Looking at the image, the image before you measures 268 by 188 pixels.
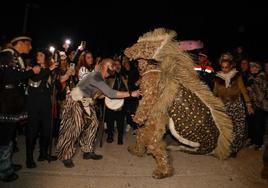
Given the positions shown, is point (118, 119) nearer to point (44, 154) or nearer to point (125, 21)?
point (44, 154)

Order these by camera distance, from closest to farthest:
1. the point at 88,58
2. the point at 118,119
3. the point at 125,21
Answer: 1. the point at 88,58
2. the point at 118,119
3. the point at 125,21

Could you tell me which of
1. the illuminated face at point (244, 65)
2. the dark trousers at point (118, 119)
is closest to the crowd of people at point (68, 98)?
the dark trousers at point (118, 119)

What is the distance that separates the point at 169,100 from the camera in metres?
4.40

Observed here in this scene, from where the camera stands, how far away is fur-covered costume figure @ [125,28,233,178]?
4434 mm

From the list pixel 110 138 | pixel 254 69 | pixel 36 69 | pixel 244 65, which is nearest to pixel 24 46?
pixel 36 69

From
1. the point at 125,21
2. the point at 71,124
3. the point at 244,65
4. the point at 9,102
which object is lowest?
the point at 71,124

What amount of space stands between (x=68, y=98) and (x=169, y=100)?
165 cm

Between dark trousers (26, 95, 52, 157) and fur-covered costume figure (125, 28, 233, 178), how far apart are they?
4.54ft

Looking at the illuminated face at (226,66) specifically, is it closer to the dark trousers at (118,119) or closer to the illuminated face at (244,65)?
the illuminated face at (244,65)

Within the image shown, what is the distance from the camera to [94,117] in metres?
5.02

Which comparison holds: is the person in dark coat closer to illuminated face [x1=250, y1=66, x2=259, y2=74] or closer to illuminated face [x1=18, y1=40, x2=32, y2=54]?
illuminated face [x1=18, y1=40, x2=32, y2=54]

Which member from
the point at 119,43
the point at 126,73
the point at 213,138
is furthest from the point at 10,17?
the point at 213,138

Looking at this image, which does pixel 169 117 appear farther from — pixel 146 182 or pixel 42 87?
pixel 42 87

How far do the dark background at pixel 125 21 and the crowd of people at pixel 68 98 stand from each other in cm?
1049
